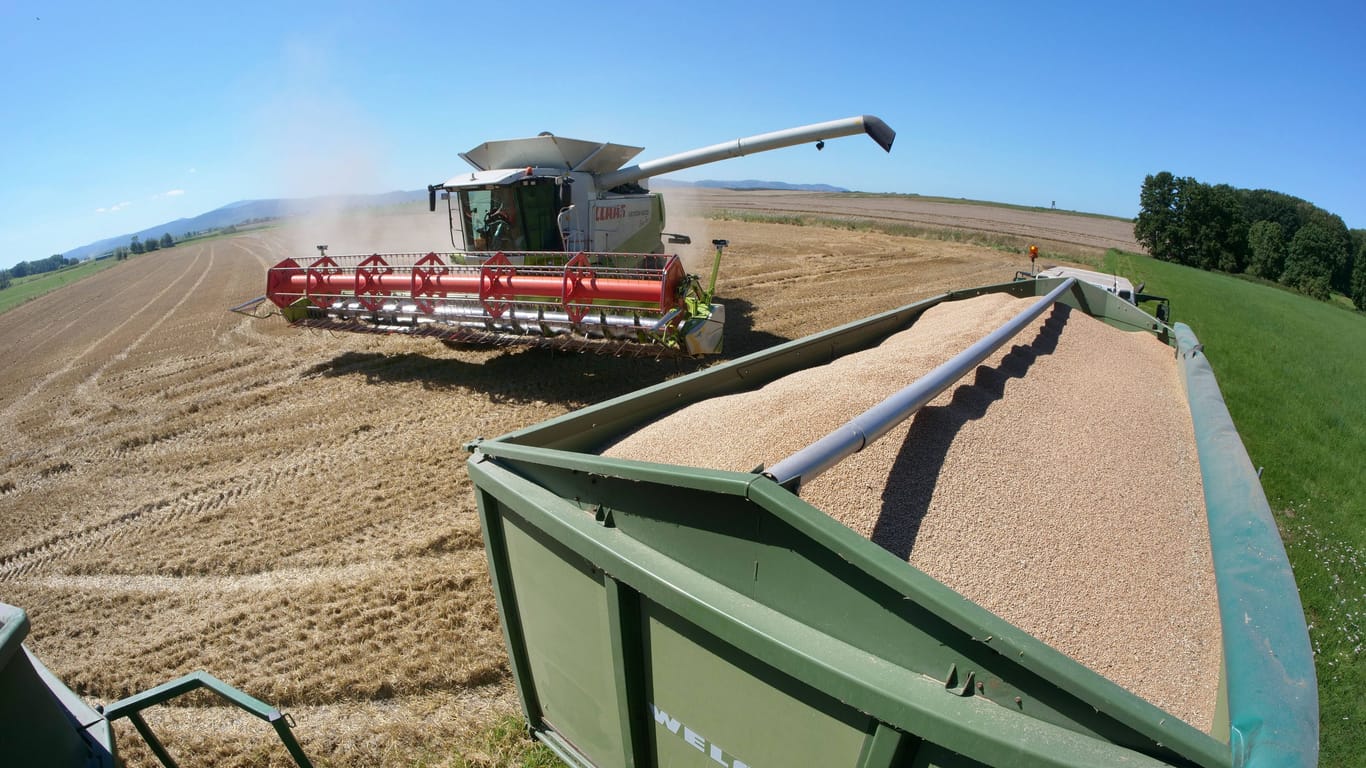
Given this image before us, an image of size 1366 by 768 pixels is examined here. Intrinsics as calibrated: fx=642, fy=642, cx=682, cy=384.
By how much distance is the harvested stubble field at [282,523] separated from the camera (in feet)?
10.0

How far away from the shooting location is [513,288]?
21.7 ft

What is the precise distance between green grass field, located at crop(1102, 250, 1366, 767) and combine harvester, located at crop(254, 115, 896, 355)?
4.40 meters

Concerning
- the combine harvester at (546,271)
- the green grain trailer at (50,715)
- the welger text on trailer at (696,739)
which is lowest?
the welger text on trailer at (696,739)

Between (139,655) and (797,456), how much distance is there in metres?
3.75

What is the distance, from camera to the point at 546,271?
697cm

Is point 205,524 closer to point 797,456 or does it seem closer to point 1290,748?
→ point 797,456

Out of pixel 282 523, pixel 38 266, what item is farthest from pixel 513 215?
pixel 38 266

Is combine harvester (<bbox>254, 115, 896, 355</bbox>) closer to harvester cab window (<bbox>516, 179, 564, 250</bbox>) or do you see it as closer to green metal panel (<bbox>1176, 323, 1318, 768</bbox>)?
harvester cab window (<bbox>516, 179, 564, 250</bbox>)

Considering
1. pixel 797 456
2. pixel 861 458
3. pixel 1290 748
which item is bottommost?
pixel 1290 748

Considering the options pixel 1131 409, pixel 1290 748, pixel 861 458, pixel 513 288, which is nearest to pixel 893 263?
pixel 513 288

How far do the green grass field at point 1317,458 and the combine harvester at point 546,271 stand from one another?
14.4ft

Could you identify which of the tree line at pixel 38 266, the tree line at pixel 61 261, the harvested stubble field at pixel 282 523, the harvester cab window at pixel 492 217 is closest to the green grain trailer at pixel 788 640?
the harvested stubble field at pixel 282 523

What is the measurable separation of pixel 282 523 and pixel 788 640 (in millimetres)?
4351

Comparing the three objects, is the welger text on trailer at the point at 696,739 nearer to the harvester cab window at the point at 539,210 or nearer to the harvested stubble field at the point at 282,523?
the harvested stubble field at the point at 282,523
